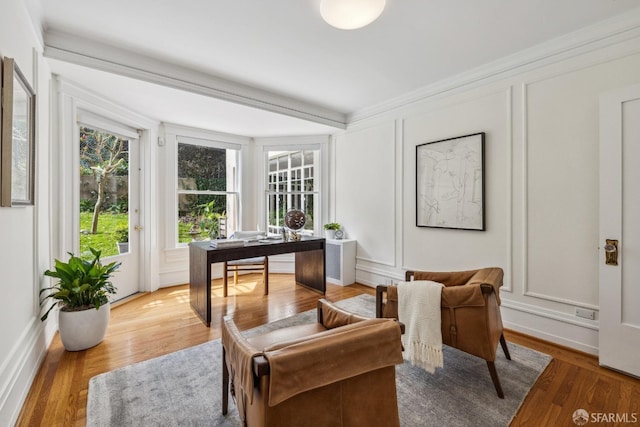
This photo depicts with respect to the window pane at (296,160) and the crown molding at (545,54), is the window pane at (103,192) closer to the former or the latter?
the window pane at (296,160)

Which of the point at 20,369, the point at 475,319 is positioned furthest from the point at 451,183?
the point at 20,369

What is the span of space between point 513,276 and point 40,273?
4144 millimetres

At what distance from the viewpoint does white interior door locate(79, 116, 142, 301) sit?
323cm

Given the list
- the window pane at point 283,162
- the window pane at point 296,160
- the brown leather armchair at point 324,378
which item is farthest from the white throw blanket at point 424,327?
the window pane at point 283,162

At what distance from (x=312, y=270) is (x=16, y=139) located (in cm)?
314

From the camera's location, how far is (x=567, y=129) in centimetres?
246

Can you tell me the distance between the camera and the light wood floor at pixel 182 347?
1.69 metres

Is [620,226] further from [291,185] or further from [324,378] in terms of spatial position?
[291,185]

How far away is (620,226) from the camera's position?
2.12m

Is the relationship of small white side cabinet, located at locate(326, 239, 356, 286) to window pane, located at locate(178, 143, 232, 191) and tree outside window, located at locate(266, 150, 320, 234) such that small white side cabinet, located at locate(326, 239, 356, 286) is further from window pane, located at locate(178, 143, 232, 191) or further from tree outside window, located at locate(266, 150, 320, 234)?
window pane, located at locate(178, 143, 232, 191)

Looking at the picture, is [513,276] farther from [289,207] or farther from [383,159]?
[289,207]

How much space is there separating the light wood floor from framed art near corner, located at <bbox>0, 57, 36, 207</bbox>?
48.0 inches

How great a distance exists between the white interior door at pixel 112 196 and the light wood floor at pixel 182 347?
0.58m

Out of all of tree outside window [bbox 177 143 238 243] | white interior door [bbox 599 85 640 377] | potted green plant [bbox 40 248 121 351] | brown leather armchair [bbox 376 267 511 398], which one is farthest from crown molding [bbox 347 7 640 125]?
potted green plant [bbox 40 248 121 351]
